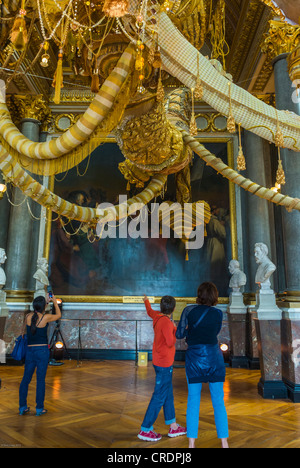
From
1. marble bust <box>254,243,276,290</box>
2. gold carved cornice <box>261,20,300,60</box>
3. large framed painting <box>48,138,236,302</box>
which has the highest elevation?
gold carved cornice <box>261,20,300,60</box>

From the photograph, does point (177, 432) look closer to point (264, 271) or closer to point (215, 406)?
point (215, 406)

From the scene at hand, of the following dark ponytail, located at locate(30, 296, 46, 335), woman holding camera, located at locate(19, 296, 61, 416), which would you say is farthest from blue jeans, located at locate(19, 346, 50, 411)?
dark ponytail, located at locate(30, 296, 46, 335)

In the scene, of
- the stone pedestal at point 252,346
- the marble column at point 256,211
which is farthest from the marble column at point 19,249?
the marble column at point 256,211

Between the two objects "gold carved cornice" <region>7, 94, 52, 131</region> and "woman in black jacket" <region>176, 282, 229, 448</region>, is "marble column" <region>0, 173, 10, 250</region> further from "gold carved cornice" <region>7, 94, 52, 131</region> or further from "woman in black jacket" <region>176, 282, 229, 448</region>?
"woman in black jacket" <region>176, 282, 229, 448</region>

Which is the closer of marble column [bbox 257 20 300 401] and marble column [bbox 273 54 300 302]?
marble column [bbox 257 20 300 401]

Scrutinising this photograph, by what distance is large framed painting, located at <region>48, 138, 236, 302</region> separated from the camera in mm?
8242

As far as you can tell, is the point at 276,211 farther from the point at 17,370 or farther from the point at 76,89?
the point at 17,370

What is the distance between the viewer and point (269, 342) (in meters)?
4.86

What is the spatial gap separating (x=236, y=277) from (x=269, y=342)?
9.65ft

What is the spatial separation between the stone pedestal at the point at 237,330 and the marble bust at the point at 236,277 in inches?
6.5

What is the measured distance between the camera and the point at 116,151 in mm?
8961

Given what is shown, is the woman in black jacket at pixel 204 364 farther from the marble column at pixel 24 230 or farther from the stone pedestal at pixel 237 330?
the marble column at pixel 24 230

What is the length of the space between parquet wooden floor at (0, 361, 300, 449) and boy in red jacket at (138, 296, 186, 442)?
0.09m

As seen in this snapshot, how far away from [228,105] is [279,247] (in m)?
5.27
